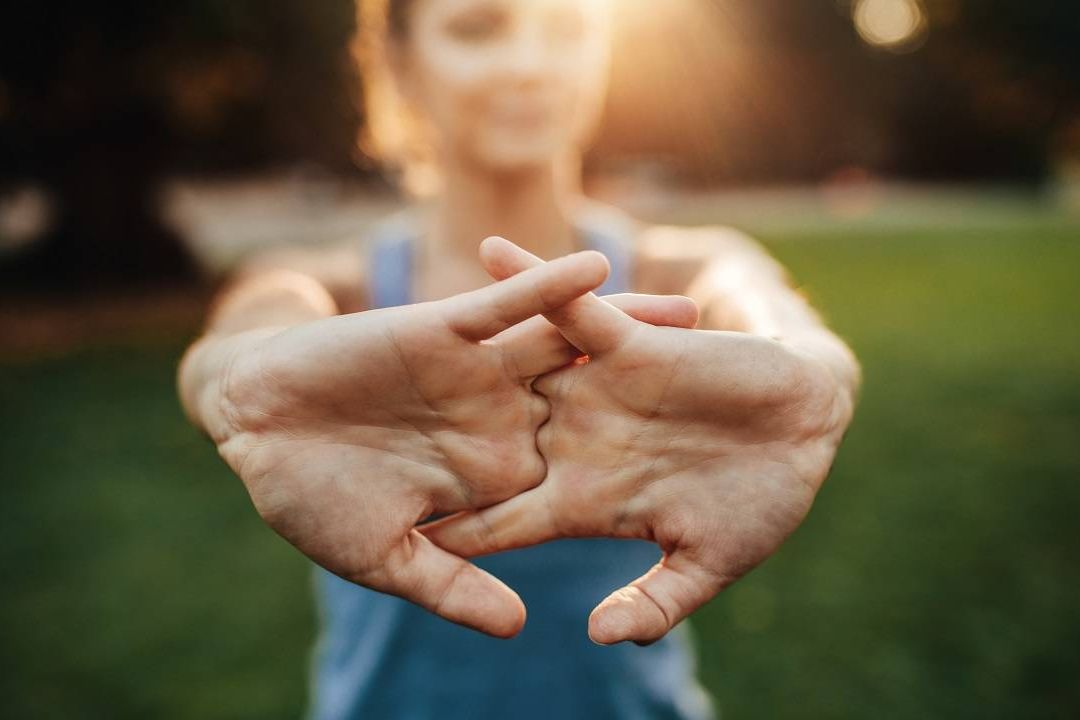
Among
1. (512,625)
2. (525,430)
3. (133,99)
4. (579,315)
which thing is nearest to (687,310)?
(579,315)

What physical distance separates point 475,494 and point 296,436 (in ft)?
0.90

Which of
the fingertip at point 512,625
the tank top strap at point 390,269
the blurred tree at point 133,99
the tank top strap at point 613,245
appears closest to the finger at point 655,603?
the fingertip at point 512,625

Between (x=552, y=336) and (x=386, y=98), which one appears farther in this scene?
(x=386, y=98)

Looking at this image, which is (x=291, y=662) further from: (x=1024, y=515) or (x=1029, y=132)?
(x=1029, y=132)

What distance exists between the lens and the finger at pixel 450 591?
3.75 ft

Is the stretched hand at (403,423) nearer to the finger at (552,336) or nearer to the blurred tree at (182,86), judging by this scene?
the finger at (552,336)

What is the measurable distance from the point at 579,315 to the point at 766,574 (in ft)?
10.8

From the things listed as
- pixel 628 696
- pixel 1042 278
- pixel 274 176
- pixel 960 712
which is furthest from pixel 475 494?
pixel 274 176

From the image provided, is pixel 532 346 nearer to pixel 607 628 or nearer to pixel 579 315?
pixel 579 315

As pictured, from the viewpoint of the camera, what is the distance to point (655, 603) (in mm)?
1130

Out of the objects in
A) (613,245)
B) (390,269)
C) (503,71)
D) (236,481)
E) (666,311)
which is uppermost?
(503,71)

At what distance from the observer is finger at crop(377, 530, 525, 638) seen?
1.14 m

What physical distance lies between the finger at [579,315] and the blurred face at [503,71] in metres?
0.70

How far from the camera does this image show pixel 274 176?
36.0 metres
